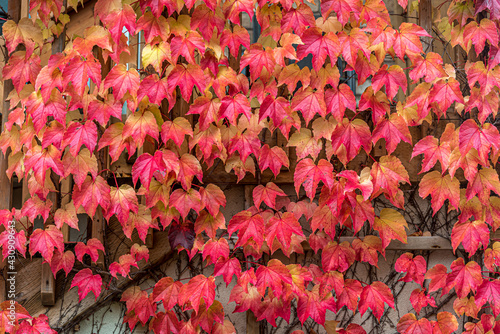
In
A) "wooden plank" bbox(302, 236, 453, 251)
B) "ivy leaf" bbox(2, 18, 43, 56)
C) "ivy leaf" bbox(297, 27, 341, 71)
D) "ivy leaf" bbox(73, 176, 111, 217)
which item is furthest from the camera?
"wooden plank" bbox(302, 236, 453, 251)

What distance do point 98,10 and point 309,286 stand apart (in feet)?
5.89

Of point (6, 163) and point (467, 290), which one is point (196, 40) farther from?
point (467, 290)

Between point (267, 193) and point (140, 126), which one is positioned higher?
point (140, 126)

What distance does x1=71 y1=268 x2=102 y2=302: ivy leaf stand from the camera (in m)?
2.09

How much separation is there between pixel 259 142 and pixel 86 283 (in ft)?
3.76

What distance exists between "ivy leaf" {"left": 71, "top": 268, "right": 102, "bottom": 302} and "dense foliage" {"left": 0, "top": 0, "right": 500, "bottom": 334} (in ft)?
0.03

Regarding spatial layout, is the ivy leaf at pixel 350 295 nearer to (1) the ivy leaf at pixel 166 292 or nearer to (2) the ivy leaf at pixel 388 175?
(2) the ivy leaf at pixel 388 175

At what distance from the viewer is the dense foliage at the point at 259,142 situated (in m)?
1.92

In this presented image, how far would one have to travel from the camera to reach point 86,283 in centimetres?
211

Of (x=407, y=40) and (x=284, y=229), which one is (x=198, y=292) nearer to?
(x=284, y=229)

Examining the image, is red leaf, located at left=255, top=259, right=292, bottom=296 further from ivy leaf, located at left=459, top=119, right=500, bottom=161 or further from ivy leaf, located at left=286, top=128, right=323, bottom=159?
ivy leaf, located at left=459, top=119, right=500, bottom=161

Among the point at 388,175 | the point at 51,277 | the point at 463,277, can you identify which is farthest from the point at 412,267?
the point at 51,277

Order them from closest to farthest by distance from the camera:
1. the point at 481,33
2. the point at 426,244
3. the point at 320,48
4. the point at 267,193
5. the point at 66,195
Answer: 1. the point at 320,48
2. the point at 481,33
3. the point at 267,193
4. the point at 426,244
5. the point at 66,195

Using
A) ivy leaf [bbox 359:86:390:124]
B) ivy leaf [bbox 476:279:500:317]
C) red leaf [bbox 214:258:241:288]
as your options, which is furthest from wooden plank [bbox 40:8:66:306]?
ivy leaf [bbox 476:279:500:317]
